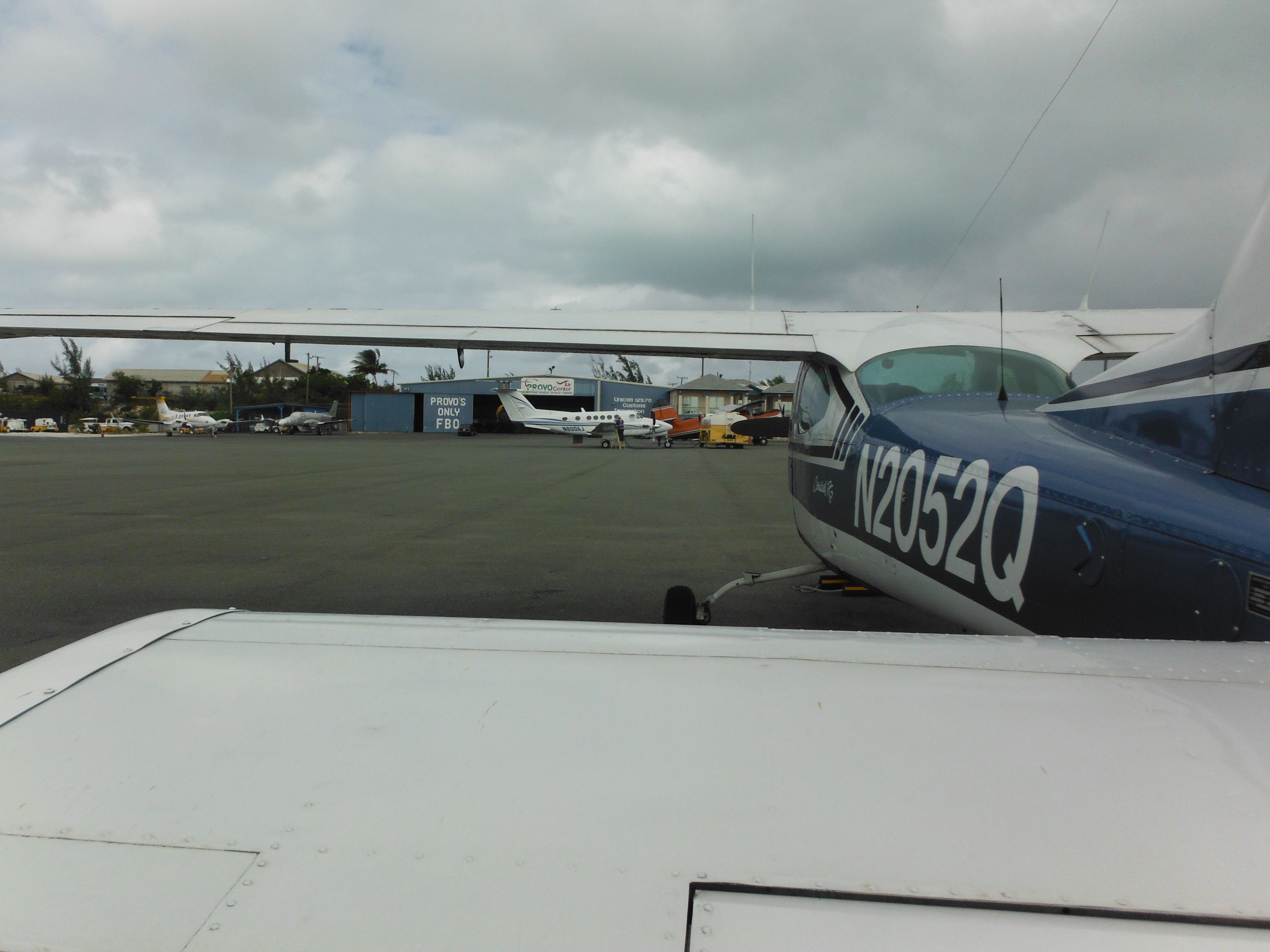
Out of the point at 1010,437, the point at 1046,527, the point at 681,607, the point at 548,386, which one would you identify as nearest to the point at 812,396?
the point at 681,607

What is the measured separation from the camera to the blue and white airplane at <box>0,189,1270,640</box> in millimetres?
1790

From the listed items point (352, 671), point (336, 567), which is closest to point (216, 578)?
point (336, 567)

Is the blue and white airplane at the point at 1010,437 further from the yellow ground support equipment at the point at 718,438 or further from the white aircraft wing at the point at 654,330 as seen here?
the yellow ground support equipment at the point at 718,438

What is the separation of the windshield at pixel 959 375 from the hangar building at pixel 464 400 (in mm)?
58868

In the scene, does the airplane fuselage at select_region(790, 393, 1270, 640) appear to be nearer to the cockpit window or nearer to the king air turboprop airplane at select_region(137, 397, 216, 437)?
the cockpit window

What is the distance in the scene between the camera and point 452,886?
3.03 feet

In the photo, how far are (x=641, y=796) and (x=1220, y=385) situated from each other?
1.88 meters

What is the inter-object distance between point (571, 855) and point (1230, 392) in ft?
6.57

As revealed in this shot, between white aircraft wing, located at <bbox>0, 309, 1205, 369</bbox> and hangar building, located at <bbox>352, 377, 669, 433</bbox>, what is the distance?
189 feet

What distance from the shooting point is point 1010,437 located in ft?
8.52

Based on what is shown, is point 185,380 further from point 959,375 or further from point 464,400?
point 959,375

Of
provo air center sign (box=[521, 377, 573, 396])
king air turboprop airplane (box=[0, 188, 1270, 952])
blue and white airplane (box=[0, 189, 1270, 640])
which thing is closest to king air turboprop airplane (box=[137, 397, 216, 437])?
provo air center sign (box=[521, 377, 573, 396])

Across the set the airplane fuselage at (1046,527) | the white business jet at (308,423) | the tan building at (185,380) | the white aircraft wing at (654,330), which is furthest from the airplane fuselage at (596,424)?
the tan building at (185,380)

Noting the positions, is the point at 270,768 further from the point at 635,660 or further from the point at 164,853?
the point at 635,660
